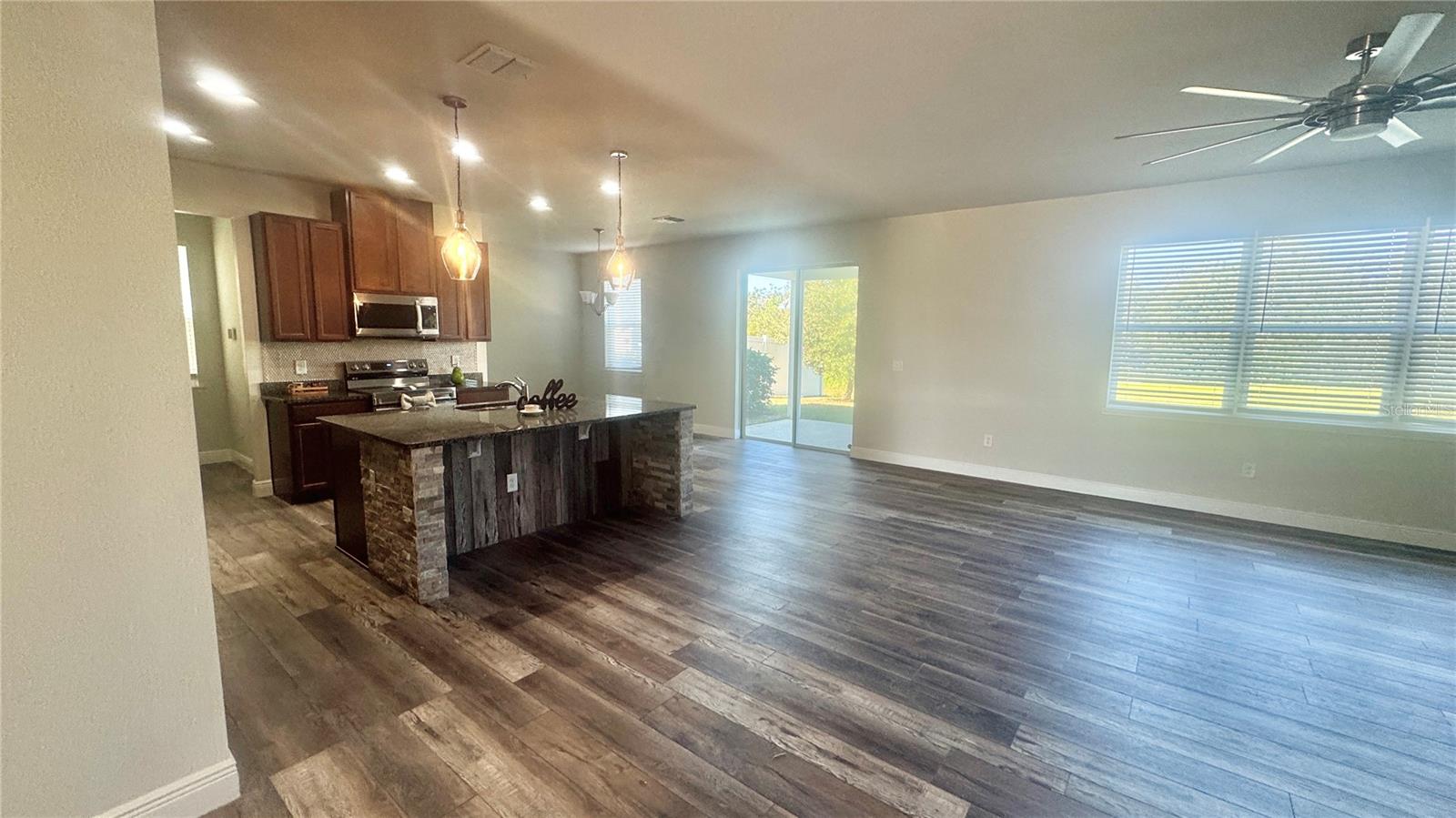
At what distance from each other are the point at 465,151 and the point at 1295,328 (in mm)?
6041

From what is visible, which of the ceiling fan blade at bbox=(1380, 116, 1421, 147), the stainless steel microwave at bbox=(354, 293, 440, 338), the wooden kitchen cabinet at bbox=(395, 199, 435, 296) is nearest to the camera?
the ceiling fan blade at bbox=(1380, 116, 1421, 147)

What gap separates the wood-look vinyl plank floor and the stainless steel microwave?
191 centimetres

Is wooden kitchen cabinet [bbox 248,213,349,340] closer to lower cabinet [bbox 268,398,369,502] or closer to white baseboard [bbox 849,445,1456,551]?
lower cabinet [bbox 268,398,369,502]

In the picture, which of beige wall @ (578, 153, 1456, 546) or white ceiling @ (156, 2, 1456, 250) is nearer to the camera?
white ceiling @ (156, 2, 1456, 250)

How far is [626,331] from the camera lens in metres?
8.66

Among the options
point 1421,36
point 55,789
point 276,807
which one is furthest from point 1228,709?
point 55,789

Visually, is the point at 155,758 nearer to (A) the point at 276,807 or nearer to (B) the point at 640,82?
(A) the point at 276,807

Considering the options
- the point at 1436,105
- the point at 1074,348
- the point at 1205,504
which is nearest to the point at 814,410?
the point at 1074,348

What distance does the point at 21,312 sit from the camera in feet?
4.26

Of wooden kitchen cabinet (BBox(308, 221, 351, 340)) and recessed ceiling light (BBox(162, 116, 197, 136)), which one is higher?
recessed ceiling light (BBox(162, 116, 197, 136))

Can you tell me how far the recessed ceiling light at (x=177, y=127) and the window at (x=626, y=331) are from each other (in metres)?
5.08

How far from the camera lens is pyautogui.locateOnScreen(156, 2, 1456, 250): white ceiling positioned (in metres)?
2.21

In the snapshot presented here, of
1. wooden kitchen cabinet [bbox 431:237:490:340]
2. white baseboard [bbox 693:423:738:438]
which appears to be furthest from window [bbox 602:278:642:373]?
wooden kitchen cabinet [bbox 431:237:490:340]

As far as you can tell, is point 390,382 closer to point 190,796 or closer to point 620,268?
point 620,268
